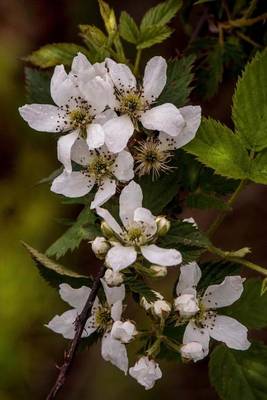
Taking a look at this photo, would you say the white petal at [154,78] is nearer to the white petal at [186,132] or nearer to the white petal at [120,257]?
the white petal at [186,132]

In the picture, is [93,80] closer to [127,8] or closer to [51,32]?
[127,8]

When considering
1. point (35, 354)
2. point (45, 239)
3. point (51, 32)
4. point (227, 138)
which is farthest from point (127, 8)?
point (227, 138)

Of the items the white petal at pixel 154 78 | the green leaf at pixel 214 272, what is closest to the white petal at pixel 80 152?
the white petal at pixel 154 78

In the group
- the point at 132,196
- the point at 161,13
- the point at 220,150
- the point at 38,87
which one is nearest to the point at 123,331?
the point at 132,196

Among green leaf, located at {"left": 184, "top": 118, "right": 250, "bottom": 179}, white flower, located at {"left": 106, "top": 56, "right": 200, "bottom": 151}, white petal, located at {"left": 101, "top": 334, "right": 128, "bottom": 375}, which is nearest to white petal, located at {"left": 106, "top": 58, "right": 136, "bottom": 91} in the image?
white flower, located at {"left": 106, "top": 56, "right": 200, "bottom": 151}

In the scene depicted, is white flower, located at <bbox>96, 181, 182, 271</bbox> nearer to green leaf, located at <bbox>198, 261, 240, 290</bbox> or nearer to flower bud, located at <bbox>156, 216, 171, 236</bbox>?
flower bud, located at <bbox>156, 216, 171, 236</bbox>

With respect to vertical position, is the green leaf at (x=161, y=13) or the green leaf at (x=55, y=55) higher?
the green leaf at (x=161, y=13)
